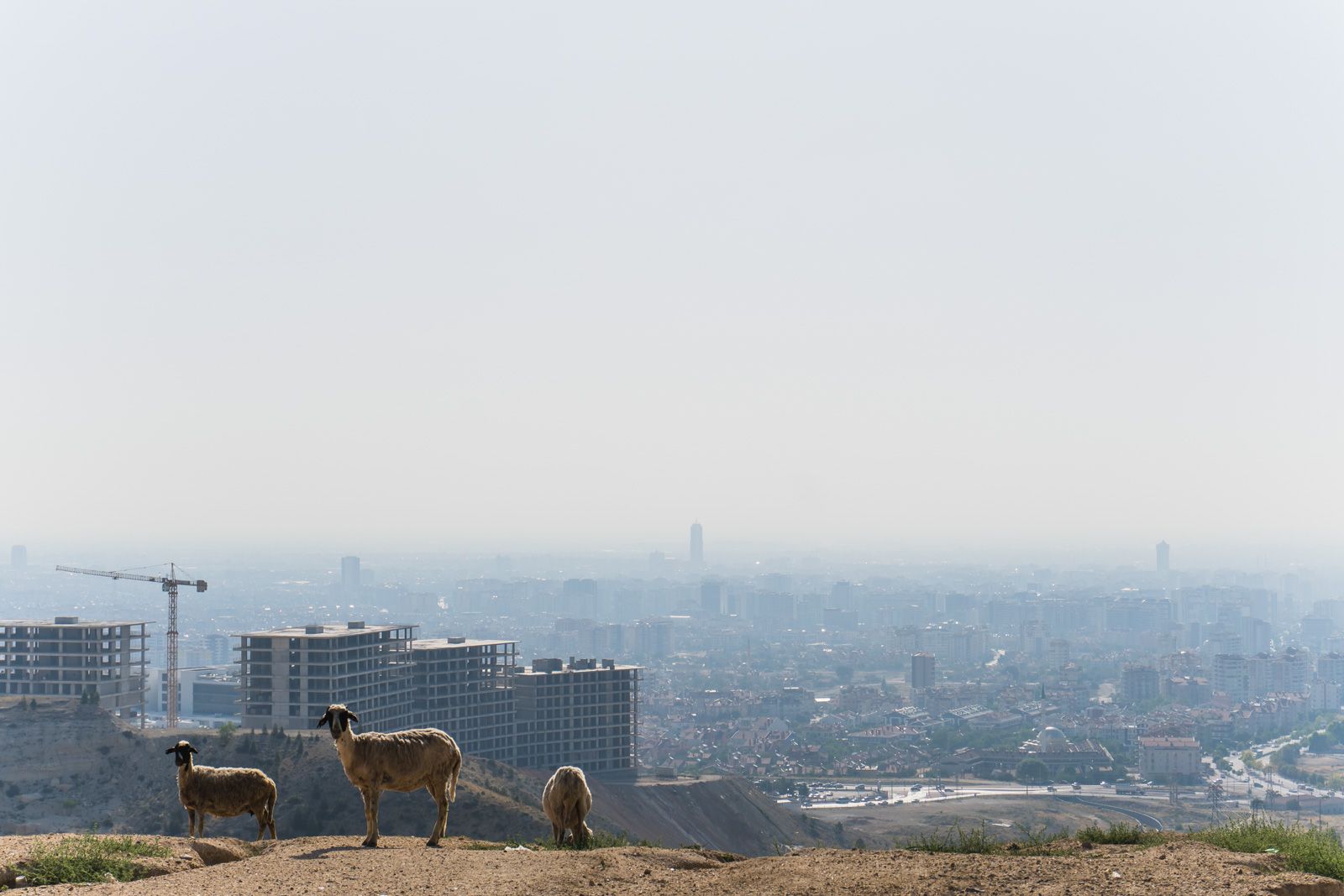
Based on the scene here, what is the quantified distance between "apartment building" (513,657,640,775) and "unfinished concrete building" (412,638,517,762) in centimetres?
104

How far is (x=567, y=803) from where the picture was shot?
1029cm

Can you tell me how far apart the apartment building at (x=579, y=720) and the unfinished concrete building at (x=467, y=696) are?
1.04 m

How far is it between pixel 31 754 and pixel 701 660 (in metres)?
146

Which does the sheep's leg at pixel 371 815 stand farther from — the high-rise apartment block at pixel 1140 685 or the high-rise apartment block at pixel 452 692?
the high-rise apartment block at pixel 1140 685

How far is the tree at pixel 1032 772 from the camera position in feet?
337

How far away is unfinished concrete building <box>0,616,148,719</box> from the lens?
76.2 meters

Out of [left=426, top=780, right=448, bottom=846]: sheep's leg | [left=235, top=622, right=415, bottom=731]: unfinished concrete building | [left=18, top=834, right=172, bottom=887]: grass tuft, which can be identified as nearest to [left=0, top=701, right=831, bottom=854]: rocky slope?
[left=235, top=622, right=415, bottom=731]: unfinished concrete building

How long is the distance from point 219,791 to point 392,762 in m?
1.51

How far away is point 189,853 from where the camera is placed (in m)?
9.05

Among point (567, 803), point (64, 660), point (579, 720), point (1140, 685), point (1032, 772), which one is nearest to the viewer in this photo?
point (567, 803)

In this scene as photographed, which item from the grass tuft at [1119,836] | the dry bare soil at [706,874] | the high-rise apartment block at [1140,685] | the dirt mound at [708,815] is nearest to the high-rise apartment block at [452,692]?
the dirt mound at [708,815]

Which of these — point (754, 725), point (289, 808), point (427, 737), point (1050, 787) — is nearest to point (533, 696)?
point (289, 808)

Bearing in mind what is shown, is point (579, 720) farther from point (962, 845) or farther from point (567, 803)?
point (962, 845)

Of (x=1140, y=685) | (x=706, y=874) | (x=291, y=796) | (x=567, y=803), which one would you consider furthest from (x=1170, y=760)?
(x=706, y=874)
